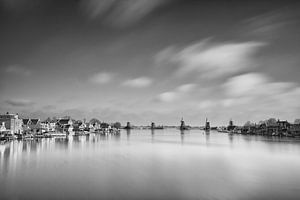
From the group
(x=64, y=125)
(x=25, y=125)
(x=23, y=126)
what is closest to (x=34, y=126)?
(x=25, y=125)

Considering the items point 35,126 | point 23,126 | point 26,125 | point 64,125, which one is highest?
point 26,125

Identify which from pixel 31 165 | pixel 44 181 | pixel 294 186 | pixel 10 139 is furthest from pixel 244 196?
pixel 10 139

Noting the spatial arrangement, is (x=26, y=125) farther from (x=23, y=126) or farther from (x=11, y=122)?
(x=11, y=122)

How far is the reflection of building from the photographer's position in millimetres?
85438

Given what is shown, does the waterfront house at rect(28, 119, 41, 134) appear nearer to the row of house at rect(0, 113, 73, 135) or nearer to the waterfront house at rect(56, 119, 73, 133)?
the row of house at rect(0, 113, 73, 135)

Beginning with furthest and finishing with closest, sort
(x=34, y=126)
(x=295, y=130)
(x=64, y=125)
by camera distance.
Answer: (x=64, y=125) < (x=295, y=130) < (x=34, y=126)

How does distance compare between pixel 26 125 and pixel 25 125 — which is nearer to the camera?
pixel 25 125

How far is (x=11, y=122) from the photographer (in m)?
85.9

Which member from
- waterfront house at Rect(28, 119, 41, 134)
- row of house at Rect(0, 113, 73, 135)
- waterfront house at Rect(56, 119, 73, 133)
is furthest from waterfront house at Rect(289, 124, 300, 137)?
waterfront house at Rect(28, 119, 41, 134)

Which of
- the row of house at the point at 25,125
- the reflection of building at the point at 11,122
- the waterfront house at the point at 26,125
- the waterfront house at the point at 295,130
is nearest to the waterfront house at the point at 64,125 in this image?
the row of house at the point at 25,125

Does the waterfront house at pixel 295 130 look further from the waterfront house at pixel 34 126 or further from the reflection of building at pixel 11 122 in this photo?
the reflection of building at pixel 11 122

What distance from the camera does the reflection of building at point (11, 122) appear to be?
280ft

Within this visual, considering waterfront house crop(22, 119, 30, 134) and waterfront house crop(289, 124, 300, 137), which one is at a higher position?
waterfront house crop(22, 119, 30, 134)

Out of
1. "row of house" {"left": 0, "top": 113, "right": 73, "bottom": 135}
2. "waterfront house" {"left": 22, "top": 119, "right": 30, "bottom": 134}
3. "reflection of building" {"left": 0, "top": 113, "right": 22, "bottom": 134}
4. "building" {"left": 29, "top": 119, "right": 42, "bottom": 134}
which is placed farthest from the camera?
"building" {"left": 29, "top": 119, "right": 42, "bottom": 134}
